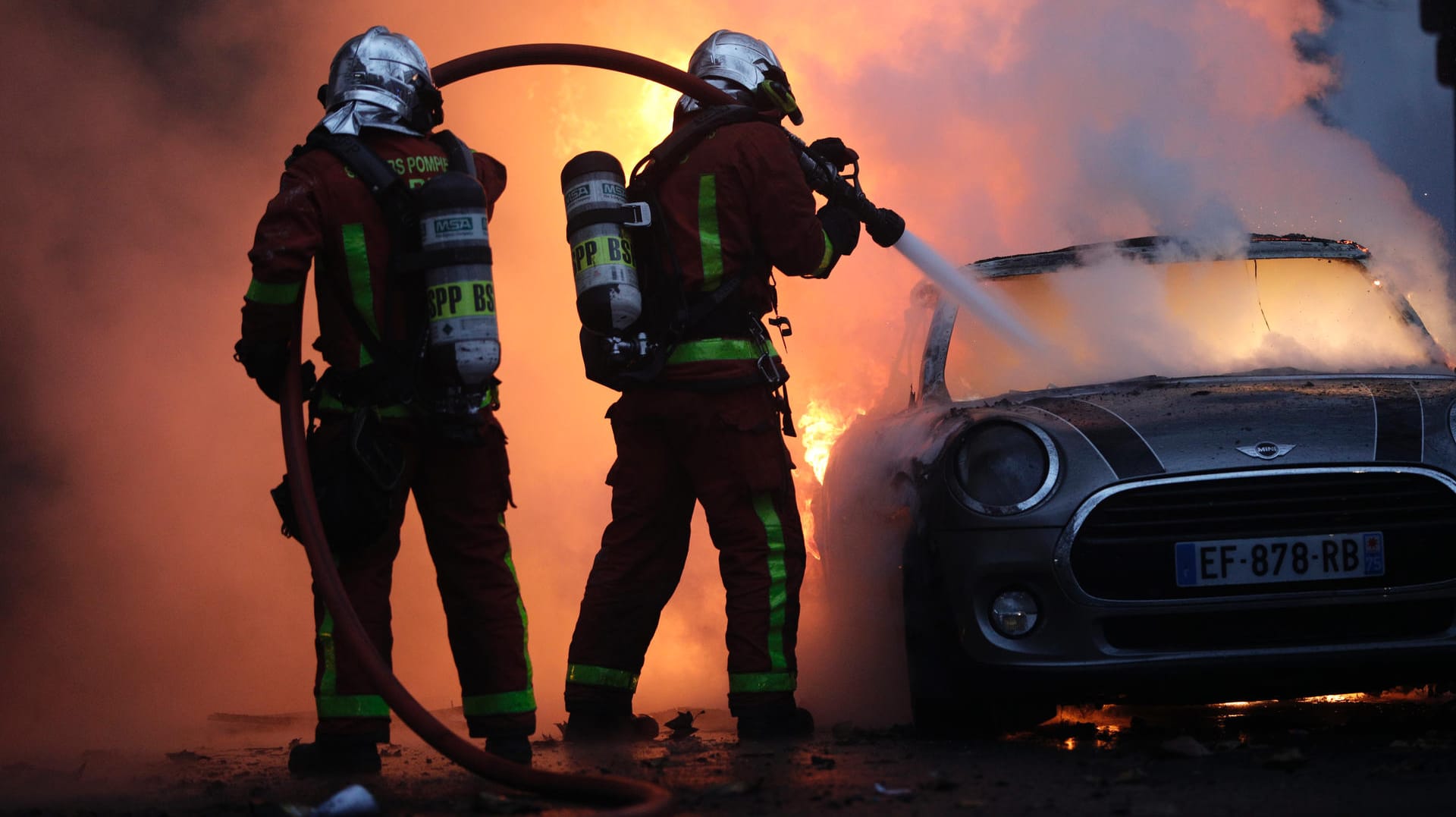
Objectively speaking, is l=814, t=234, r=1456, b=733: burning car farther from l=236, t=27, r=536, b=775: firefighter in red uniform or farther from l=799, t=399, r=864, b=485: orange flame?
l=799, t=399, r=864, b=485: orange flame

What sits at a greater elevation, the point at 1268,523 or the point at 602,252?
the point at 602,252

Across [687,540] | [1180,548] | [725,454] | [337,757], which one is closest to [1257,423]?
[1180,548]

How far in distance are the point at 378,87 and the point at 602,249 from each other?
0.74m

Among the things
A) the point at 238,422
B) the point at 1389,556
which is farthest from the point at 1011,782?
the point at 238,422

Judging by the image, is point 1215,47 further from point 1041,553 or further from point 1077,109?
point 1041,553

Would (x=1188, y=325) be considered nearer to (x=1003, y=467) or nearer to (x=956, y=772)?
(x=1003, y=467)

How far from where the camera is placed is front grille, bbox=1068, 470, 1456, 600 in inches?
147

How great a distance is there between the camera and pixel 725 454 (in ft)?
15.1

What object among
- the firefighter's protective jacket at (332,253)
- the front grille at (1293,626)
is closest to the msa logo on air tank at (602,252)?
the firefighter's protective jacket at (332,253)

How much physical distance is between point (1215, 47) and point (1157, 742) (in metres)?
5.19

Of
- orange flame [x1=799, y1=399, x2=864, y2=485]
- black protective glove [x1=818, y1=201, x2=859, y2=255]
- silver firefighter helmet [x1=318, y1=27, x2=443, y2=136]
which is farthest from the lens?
orange flame [x1=799, y1=399, x2=864, y2=485]

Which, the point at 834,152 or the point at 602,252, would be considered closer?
the point at 602,252

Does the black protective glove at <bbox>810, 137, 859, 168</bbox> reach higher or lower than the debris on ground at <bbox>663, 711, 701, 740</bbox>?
higher

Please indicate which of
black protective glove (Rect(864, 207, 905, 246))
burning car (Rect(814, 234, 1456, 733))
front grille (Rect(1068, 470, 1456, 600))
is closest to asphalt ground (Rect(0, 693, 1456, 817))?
burning car (Rect(814, 234, 1456, 733))
